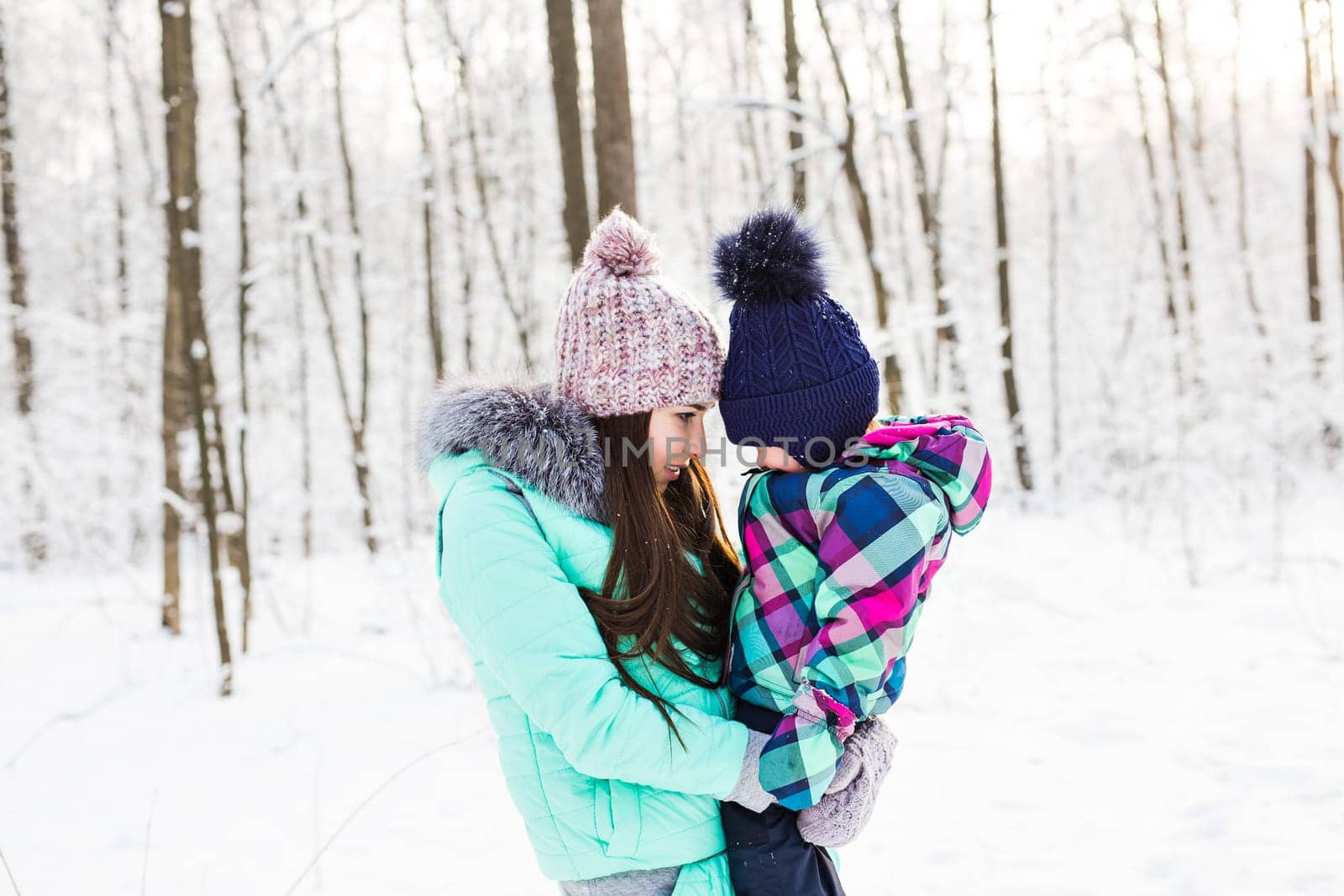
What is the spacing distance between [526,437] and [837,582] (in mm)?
573

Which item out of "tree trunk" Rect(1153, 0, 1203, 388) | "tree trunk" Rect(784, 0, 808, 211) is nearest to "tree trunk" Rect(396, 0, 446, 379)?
"tree trunk" Rect(784, 0, 808, 211)

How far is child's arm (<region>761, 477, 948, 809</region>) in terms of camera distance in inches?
51.4

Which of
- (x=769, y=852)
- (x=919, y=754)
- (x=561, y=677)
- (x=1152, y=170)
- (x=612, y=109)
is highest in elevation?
(x=1152, y=170)

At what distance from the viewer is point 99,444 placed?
10094 mm

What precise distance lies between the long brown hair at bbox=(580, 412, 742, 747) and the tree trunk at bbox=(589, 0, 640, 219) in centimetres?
220

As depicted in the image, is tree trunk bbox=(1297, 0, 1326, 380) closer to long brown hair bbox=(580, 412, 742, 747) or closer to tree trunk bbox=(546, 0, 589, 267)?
tree trunk bbox=(546, 0, 589, 267)

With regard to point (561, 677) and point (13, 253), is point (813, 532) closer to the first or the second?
point (561, 677)

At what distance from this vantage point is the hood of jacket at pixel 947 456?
1494 mm

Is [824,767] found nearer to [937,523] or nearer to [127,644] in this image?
[937,523]

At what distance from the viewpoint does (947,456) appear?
58.9 inches

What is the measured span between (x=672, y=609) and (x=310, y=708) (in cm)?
396

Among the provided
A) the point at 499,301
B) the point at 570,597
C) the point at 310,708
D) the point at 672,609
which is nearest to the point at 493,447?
the point at 570,597

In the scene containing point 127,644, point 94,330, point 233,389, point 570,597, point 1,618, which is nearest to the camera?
point 570,597

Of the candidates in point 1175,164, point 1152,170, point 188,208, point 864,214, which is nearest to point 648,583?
point 188,208
